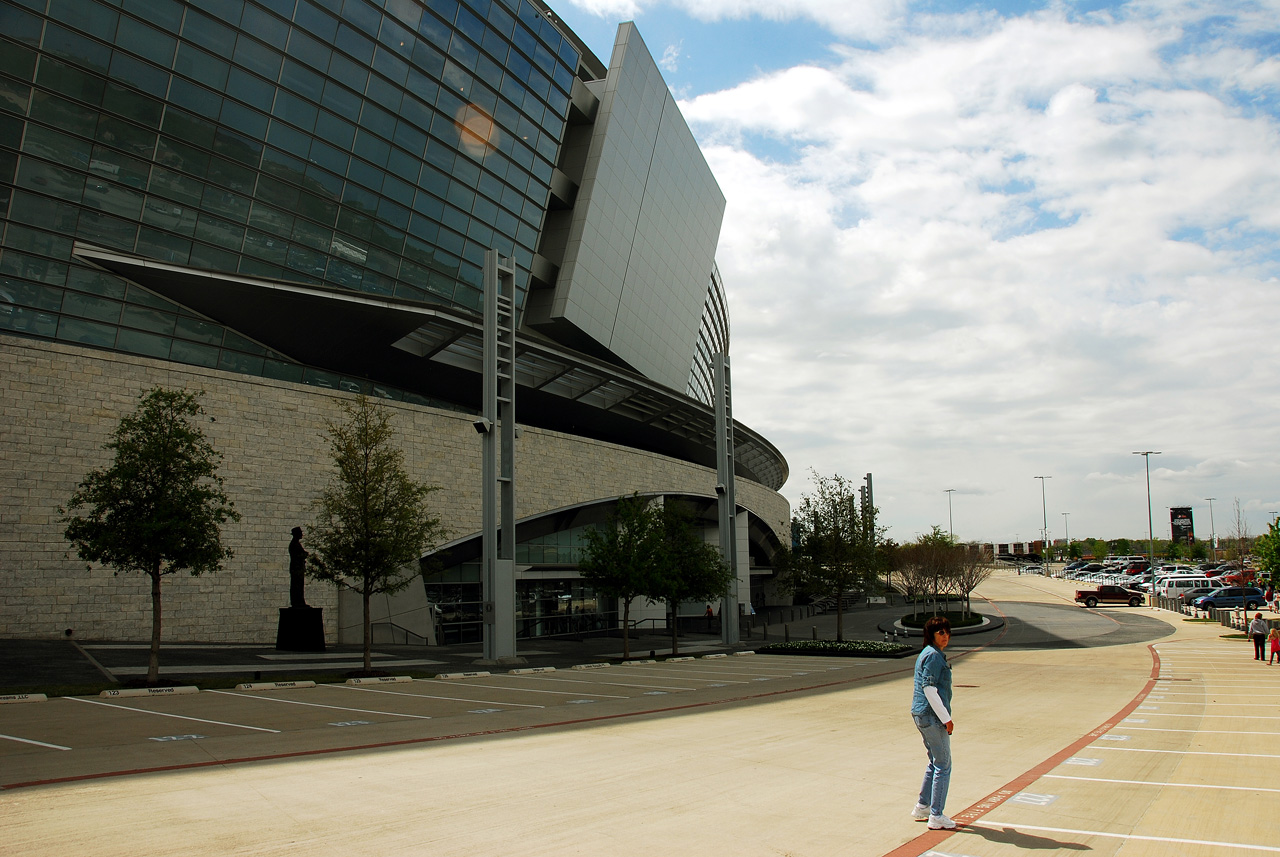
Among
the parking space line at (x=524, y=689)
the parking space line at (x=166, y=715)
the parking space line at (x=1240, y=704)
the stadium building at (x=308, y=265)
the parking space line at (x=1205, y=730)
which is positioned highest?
the stadium building at (x=308, y=265)

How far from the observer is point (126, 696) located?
15.6m

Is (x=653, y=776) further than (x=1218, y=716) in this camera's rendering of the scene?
No

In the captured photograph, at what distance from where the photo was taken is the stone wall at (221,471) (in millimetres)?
23422

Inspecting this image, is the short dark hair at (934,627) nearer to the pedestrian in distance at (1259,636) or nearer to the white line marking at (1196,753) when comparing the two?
the white line marking at (1196,753)

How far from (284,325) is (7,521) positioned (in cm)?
1239

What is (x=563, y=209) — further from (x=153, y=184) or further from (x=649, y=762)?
(x=649, y=762)

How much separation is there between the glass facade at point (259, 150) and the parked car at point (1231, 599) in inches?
1772

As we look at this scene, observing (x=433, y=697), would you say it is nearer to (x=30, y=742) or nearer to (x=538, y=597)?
(x=30, y=742)

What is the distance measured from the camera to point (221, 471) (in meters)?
27.2

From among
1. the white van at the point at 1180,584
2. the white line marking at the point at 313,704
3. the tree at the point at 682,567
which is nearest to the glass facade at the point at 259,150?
the tree at the point at 682,567

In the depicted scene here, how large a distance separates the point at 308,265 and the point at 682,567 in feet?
68.4

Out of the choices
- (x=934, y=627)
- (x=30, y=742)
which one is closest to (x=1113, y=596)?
(x=934, y=627)

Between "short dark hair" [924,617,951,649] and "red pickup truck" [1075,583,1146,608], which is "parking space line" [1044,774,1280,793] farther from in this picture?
"red pickup truck" [1075,583,1146,608]

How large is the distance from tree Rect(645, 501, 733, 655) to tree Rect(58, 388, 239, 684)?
1580 centimetres
